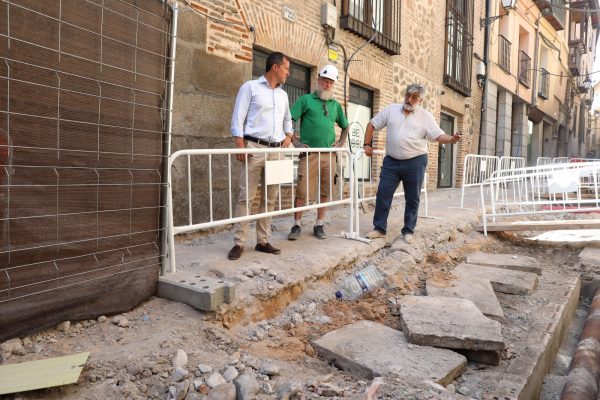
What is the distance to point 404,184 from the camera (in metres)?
4.99

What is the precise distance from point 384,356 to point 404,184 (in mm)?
2726

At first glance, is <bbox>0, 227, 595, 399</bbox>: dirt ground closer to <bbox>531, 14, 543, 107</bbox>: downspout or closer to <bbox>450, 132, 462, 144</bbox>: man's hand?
<bbox>450, 132, 462, 144</bbox>: man's hand

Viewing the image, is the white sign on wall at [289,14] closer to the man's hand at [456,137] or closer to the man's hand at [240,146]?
the man's hand at [456,137]

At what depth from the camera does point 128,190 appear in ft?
8.93

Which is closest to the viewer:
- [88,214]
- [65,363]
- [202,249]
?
[65,363]

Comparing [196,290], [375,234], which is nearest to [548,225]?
[375,234]

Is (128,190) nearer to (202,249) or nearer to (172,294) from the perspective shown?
(172,294)

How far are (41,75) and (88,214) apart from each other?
0.76 m

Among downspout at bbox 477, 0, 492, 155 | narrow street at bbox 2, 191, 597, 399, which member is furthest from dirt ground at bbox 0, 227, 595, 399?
downspout at bbox 477, 0, 492, 155

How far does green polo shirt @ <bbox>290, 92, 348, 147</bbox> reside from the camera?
4602 mm

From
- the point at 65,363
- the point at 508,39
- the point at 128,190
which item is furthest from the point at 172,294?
the point at 508,39

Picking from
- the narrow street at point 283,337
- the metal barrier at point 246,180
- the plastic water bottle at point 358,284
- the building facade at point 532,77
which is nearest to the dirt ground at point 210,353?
the narrow street at point 283,337

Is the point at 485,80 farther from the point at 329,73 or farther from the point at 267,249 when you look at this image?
the point at 267,249

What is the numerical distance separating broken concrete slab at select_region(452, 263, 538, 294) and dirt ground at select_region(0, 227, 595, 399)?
4.55ft
